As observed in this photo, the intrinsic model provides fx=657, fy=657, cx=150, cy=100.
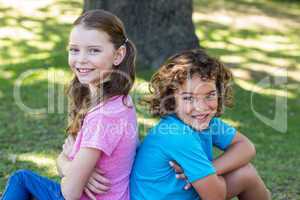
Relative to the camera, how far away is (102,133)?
9.25ft

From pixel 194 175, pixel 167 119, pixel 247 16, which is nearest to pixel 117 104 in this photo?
pixel 167 119

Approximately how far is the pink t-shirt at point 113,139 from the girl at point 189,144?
62 millimetres

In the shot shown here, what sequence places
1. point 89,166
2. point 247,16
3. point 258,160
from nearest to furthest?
point 89,166 → point 258,160 → point 247,16

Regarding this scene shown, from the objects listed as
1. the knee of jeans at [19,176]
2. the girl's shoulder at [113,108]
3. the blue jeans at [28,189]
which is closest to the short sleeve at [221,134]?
the girl's shoulder at [113,108]

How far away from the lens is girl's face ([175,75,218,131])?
2988mm

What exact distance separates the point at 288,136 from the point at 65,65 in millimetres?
2421

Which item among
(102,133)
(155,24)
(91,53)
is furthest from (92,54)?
(155,24)

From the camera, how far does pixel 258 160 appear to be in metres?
4.77

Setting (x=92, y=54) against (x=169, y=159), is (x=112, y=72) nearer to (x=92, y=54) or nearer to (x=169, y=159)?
(x=92, y=54)

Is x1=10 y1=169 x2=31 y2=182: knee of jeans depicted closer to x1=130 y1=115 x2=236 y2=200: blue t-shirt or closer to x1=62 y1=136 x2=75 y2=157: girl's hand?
x1=62 y1=136 x2=75 y2=157: girl's hand

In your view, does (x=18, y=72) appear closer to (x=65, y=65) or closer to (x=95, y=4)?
(x=65, y=65)

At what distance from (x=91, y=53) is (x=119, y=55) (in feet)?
0.46

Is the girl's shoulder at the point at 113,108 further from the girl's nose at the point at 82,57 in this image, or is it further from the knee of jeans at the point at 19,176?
the knee of jeans at the point at 19,176

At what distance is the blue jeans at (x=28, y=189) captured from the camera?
2.97 meters
